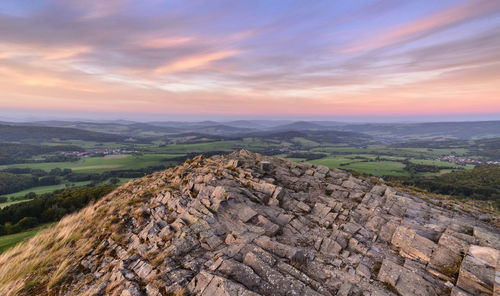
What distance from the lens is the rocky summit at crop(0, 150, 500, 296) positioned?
429 inches

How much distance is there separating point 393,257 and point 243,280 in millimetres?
11312

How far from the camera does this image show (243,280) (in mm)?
10406

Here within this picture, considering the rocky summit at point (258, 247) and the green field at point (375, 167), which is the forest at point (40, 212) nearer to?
the rocky summit at point (258, 247)

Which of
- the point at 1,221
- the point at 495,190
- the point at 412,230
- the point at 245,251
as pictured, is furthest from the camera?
the point at 495,190

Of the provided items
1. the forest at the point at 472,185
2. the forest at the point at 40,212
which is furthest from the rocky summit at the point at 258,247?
the forest at the point at 472,185

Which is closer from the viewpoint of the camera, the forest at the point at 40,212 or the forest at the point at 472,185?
the forest at the point at 40,212

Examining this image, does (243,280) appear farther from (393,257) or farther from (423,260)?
(423,260)

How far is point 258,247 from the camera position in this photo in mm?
12750

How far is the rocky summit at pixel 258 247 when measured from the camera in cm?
1091

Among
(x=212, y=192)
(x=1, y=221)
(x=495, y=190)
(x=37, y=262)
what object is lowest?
(x=495, y=190)

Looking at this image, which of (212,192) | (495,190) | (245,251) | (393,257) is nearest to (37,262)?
(212,192)

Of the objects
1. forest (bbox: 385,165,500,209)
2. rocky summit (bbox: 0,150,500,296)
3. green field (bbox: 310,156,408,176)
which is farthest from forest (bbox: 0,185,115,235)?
green field (bbox: 310,156,408,176)

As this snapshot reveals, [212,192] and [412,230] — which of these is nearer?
[412,230]

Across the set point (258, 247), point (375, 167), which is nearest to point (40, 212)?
point (258, 247)
